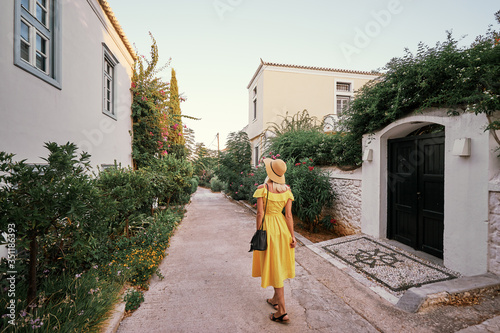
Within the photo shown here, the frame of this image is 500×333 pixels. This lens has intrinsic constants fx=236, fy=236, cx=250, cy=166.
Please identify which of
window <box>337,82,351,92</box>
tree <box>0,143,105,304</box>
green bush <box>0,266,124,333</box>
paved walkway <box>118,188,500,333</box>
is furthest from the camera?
window <box>337,82,351,92</box>

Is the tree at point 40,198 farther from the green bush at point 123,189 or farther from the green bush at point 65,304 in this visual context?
the green bush at point 123,189

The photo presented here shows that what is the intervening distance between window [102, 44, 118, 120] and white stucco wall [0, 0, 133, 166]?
0.12m

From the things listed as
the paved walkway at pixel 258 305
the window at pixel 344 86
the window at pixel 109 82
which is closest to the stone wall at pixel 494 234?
the paved walkway at pixel 258 305

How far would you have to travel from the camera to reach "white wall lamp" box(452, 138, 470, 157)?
359 cm

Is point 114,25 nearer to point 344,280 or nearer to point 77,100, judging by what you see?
point 77,100

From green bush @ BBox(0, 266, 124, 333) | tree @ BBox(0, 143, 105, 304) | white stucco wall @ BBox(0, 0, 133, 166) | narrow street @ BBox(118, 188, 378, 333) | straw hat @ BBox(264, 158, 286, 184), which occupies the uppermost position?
white stucco wall @ BBox(0, 0, 133, 166)

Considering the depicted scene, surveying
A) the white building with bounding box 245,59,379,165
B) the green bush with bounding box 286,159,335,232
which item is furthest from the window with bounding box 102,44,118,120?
the white building with bounding box 245,59,379,165

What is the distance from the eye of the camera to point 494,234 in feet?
10.9

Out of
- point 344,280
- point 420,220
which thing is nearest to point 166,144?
point 344,280

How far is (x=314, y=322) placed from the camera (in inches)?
106

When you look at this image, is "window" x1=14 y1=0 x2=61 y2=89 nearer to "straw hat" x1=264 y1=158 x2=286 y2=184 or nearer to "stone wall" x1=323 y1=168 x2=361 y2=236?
"straw hat" x1=264 y1=158 x2=286 y2=184

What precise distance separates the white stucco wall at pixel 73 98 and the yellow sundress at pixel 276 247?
3.31 meters

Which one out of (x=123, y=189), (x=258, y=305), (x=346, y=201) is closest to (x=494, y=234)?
(x=346, y=201)

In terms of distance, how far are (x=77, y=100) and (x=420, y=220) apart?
7221 mm
